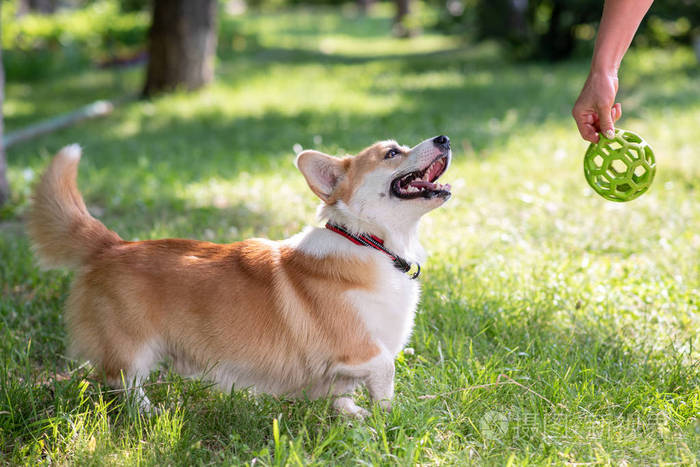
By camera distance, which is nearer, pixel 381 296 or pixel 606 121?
pixel 381 296

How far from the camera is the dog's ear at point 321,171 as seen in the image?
9.53 ft

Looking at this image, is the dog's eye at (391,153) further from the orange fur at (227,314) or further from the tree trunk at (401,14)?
the tree trunk at (401,14)

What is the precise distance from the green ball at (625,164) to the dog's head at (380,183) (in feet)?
2.76

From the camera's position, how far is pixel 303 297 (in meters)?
2.76

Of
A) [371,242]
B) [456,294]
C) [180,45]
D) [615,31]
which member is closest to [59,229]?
[371,242]

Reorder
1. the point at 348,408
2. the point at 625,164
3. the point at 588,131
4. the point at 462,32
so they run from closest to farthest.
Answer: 1. the point at 348,408
2. the point at 588,131
3. the point at 625,164
4. the point at 462,32

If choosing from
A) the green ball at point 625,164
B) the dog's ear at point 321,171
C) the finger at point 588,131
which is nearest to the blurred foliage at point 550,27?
the green ball at point 625,164

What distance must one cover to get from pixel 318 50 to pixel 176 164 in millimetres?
13358

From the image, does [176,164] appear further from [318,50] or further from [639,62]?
[318,50]

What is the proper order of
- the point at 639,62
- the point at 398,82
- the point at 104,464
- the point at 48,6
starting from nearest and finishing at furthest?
the point at 104,464 → the point at 398,82 → the point at 639,62 → the point at 48,6

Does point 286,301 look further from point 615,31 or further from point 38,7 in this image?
point 38,7

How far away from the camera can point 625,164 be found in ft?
10.8

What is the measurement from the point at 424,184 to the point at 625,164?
3.57 ft

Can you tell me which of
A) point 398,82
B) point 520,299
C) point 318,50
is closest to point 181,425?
point 520,299
